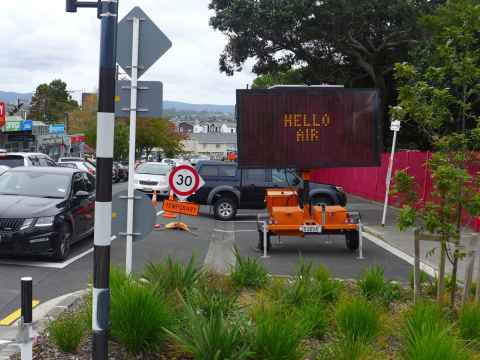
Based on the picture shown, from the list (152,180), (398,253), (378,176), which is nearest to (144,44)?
(398,253)

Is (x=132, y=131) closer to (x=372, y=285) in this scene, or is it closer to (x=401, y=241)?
(x=372, y=285)

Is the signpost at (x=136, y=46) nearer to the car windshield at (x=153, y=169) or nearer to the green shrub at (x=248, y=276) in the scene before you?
the green shrub at (x=248, y=276)

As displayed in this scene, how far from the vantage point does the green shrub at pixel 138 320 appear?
531cm

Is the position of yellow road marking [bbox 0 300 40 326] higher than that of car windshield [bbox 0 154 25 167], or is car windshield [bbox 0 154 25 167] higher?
car windshield [bbox 0 154 25 167]

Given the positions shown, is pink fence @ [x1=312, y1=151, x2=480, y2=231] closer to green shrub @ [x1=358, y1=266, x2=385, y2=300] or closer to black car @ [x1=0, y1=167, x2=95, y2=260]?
black car @ [x1=0, y1=167, x2=95, y2=260]

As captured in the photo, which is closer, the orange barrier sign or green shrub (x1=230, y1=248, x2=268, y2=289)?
green shrub (x1=230, y1=248, x2=268, y2=289)

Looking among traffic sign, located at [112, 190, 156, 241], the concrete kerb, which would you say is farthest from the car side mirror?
traffic sign, located at [112, 190, 156, 241]

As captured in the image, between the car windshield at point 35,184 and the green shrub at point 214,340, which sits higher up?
the car windshield at point 35,184

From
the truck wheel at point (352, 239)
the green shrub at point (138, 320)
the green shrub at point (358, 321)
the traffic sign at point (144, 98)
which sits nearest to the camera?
the green shrub at point (138, 320)

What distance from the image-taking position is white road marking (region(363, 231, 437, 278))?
1087cm

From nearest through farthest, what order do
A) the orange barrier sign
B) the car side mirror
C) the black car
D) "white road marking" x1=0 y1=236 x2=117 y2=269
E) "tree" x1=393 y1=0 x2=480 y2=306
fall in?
1. "tree" x1=393 y1=0 x2=480 y2=306
2. the black car
3. "white road marking" x1=0 y1=236 x2=117 y2=269
4. the car side mirror
5. the orange barrier sign

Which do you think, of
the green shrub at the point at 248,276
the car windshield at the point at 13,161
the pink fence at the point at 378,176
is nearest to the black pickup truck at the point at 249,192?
the pink fence at the point at 378,176

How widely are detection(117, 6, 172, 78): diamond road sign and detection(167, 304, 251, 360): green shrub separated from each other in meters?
3.21

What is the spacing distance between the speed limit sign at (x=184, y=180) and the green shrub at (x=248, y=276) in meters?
7.47
